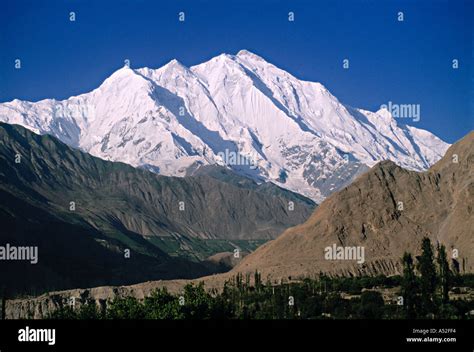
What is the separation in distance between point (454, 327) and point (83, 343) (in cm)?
1155

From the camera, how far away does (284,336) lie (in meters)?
24.3

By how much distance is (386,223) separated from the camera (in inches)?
5315

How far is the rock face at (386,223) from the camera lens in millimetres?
120812

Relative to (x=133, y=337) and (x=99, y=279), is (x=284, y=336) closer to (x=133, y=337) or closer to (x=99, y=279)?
(x=133, y=337)

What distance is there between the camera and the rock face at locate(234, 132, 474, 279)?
12081 centimetres
